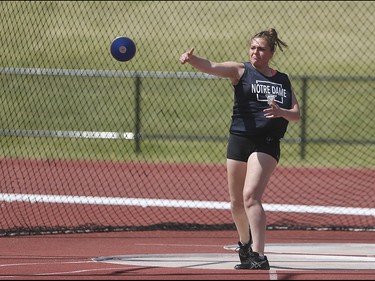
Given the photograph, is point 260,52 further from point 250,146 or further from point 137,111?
point 137,111

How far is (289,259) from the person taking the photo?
10.0 meters

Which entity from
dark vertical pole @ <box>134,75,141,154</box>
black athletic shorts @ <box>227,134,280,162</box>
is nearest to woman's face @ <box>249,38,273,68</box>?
black athletic shorts @ <box>227,134,280,162</box>

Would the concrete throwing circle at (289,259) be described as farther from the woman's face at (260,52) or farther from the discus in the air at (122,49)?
the discus in the air at (122,49)

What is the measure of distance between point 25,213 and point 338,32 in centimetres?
1537

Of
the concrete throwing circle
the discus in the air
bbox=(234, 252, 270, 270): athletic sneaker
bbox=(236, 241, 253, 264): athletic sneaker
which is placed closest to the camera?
bbox=(234, 252, 270, 270): athletic sneaker

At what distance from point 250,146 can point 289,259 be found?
1.79m

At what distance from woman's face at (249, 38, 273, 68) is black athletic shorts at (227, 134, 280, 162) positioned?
0.67m

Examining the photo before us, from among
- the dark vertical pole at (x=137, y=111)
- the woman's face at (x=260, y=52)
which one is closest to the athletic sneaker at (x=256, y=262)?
the woman's face at (x=260, y=52)

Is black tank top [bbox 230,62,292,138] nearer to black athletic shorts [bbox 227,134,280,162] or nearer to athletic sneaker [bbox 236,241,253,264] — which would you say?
black athletic shorts [bbox 227,134,280,162]

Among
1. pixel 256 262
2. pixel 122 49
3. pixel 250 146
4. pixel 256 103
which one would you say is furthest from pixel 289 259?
pixel 122 49

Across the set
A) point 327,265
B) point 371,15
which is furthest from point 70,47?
point 327,265

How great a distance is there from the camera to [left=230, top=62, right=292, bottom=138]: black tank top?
8766mm

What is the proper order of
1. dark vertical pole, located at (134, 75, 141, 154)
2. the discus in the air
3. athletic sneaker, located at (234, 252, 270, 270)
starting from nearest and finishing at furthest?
athletic sneaker, located at (234, 252, 270, 270), the discus in the air, dark vertical pole, located at (134, 75, 141, 154)

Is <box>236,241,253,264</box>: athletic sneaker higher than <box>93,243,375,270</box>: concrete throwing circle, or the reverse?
<box>93,243,375,270</box>: concrete throwing circle
